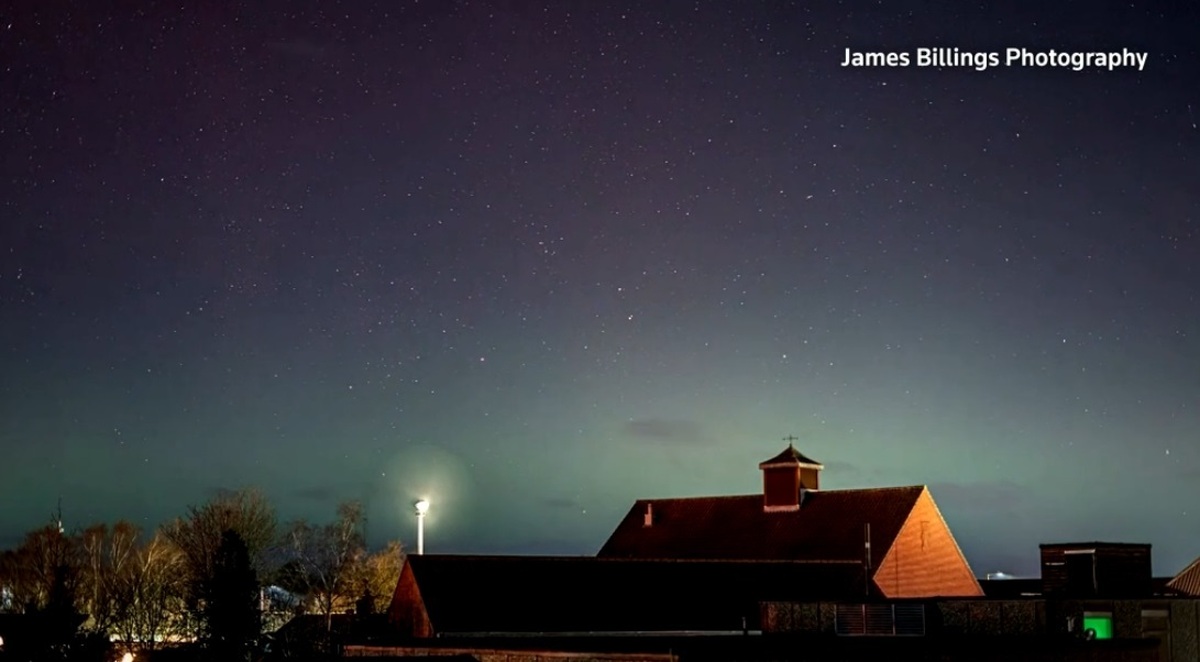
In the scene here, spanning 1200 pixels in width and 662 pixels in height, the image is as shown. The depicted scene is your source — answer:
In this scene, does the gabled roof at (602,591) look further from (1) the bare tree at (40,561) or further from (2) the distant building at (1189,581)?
(1) the bare tree at (40,561)

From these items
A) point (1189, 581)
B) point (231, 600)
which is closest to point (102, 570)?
point (231, 600)

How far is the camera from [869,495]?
2648 inches

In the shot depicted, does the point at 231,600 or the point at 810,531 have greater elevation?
the point at 810,531

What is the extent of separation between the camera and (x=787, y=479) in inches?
2793

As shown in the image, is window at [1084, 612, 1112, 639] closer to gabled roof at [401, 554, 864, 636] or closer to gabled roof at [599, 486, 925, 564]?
gabled roof at [401, 554, 864, 636]

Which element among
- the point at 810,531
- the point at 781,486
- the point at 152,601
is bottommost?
the point at 152,601

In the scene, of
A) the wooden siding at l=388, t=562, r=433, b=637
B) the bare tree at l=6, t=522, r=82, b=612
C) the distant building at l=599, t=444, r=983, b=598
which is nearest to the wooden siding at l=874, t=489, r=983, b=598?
the distant building at l=599, t=444, r=983, b=598

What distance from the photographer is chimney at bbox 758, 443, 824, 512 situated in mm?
70562

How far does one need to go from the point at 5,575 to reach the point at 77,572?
16.1 meters

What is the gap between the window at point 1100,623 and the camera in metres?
43.7

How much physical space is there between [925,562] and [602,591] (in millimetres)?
15841

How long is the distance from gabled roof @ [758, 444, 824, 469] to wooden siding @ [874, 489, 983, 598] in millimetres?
6861

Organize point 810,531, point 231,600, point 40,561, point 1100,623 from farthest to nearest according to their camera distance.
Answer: point 40,561 < point 810,531 < point 231,600 < point 1100,623

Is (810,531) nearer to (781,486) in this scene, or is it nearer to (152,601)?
(781,486)
